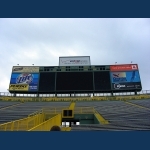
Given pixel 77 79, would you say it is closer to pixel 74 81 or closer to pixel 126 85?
pixel 74 81

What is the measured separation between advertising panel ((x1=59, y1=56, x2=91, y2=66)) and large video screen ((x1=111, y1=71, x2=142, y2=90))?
544 centimetres

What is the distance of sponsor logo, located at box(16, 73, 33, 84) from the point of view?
96.3 feet

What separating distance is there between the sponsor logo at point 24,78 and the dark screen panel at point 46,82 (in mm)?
2000

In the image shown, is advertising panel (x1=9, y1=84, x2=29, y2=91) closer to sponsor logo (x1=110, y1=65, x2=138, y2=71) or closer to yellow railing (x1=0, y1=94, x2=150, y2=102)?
yellow railing (x1=0, y1=94, x2=150, y2=102)

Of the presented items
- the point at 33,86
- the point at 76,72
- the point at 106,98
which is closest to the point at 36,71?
the point at 33,86

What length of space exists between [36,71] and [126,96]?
55.5ft

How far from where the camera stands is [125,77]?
28.4m

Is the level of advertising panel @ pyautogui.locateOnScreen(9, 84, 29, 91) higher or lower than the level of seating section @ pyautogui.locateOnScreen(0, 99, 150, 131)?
higher

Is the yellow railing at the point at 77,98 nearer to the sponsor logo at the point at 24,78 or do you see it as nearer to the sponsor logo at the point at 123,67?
the sponsor logo at the point at 24,78

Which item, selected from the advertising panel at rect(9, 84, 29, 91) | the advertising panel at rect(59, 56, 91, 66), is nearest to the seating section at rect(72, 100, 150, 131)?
the advertising panel at rect(59, 56, 91, 66)

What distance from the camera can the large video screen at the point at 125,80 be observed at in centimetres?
2767

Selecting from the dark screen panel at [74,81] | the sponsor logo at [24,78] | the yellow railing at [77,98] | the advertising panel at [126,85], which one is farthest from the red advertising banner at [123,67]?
the sponsor logo at [24,78]

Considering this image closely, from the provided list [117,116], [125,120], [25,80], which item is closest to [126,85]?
[117,116]

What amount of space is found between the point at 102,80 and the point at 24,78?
1397cm
